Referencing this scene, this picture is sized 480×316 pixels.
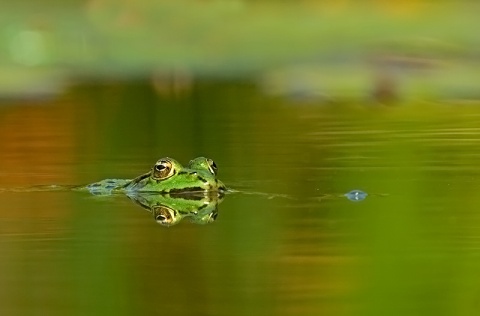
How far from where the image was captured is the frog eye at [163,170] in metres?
10.6

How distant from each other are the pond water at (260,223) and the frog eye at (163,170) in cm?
28

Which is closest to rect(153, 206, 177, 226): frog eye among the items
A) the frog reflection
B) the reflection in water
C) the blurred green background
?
the frog reflection

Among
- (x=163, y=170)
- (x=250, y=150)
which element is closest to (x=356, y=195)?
(x=163, y=170)

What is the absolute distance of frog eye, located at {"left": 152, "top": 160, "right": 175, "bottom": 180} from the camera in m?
10.6

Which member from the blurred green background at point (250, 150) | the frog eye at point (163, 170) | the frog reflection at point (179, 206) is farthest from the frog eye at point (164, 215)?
the frog eye at point (163, 170)

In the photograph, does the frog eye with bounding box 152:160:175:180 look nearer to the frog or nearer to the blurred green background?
the frog

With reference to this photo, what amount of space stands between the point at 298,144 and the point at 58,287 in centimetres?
620

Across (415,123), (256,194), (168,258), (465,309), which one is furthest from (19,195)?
(415,123)

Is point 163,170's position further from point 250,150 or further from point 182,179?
point 250,150

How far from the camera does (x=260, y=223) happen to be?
965cm

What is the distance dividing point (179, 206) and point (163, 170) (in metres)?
0.36

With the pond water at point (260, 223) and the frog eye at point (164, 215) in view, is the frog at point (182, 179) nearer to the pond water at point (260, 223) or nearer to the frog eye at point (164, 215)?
the pond water at point (260, 223)

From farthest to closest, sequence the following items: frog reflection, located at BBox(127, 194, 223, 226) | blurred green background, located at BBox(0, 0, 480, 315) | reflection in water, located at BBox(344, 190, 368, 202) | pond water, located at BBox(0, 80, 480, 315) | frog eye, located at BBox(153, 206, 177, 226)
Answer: reflection in water, located at BBox(344, 190, 368, 202), frog reflection, located at BBox(127, 194, 223, 226), frog eye, located at BBox(153, 206, 177, 226), blurred green background, located at BBox(0, 0, 480, 315), pond water, located at BBox(0, 80, 480, 315)

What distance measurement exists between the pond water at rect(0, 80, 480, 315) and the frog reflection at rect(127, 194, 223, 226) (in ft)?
0.30
